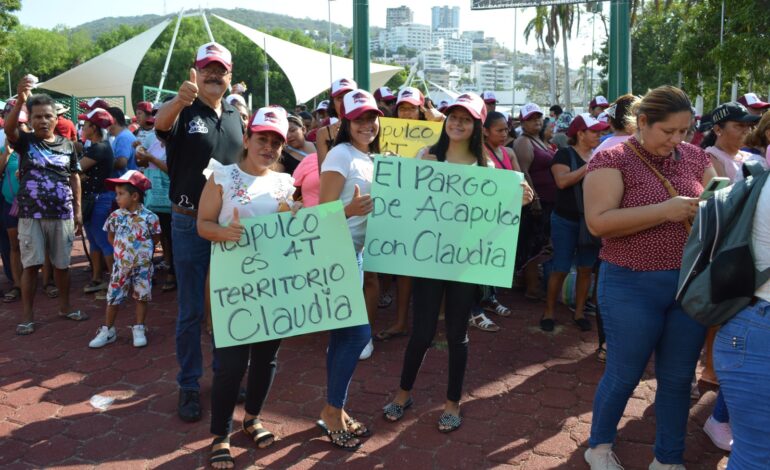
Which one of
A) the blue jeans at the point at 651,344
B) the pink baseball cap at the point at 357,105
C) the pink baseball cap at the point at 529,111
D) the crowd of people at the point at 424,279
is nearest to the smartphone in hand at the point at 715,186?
the crowd of people at the point at 424,279

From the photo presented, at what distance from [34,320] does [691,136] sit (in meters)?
7.17

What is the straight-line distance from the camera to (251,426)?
391 cm

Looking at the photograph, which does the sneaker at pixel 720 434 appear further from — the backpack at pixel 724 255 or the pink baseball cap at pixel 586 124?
the pink baseball cap at pixel 586 124

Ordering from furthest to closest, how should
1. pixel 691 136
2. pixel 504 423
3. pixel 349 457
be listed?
pixel 691 136
pixel 504 423
pixel 349 457

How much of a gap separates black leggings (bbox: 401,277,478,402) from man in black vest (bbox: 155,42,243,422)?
4.44ft

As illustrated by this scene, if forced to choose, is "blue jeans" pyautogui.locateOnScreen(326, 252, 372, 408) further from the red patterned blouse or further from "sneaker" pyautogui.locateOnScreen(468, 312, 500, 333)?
"sneaker" pyautogui.locateOnScreen(468, 312, 500, 333)

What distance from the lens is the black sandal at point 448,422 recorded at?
4.03 meters

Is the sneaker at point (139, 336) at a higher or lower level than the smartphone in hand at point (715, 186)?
lower

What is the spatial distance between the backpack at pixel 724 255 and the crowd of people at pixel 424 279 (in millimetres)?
43

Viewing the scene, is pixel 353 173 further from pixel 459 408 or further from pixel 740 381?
pixel 740 381

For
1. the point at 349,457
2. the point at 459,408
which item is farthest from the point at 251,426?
the point at 459,408

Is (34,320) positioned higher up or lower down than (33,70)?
lower down

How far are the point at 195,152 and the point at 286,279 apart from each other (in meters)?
1.09

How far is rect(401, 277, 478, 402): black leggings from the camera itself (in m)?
3.83
